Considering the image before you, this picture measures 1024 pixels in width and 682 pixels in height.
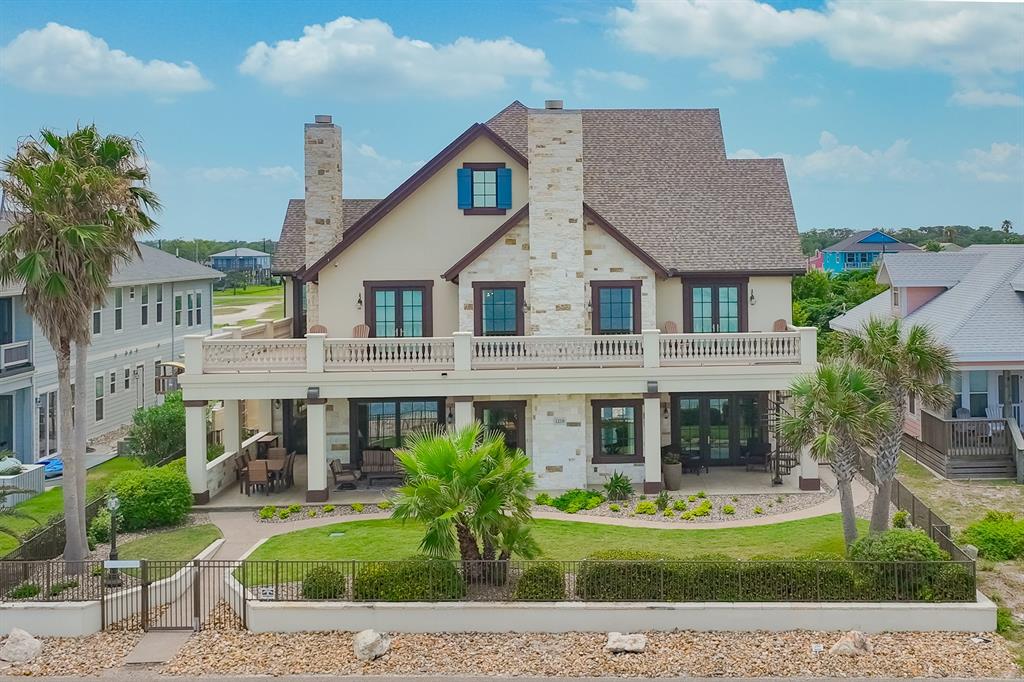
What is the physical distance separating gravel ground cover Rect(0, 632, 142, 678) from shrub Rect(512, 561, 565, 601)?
635cm

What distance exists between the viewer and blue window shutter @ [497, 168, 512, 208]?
27.1 metres

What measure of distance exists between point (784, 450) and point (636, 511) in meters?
5.55

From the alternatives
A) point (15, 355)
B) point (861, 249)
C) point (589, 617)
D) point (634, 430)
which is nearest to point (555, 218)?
point (634, 430)

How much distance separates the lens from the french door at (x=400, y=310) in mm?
27234

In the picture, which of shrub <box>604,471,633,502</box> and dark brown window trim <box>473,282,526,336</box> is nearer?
shrub <box>604,471,633,502</box>

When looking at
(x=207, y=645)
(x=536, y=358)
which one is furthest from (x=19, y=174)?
(x=536, y=358)

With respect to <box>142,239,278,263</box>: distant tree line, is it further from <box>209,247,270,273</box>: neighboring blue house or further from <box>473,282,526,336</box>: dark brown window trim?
<box>473,282,526,336</box>: dark brown window trim

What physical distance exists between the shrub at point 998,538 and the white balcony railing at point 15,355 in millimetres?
25536

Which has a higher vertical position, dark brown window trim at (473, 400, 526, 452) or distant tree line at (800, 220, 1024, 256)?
distant tree line at (800, 220, 1024, 256)

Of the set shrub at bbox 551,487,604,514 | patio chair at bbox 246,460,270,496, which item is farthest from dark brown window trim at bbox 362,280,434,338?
shrub at bbox 551,487,604,514

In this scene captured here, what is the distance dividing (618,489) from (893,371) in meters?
8.31

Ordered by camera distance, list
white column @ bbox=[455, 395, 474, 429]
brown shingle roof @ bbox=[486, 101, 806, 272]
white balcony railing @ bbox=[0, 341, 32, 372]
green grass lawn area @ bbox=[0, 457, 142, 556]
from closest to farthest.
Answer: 1. green grass lawn area @ bbox=[0, 457, 142, 556]
2. white column @ bbox=[455, 395, 474, 429]
3. brown shingle roof @ bbox=[486, 101, 806, 272]
4. white balcony railing @ bbox=[0, 341, 32, 372]

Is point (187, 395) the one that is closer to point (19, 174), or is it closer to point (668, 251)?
point (19, 174)

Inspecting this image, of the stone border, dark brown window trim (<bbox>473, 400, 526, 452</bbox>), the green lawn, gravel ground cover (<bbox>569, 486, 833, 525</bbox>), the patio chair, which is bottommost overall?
the stone border
